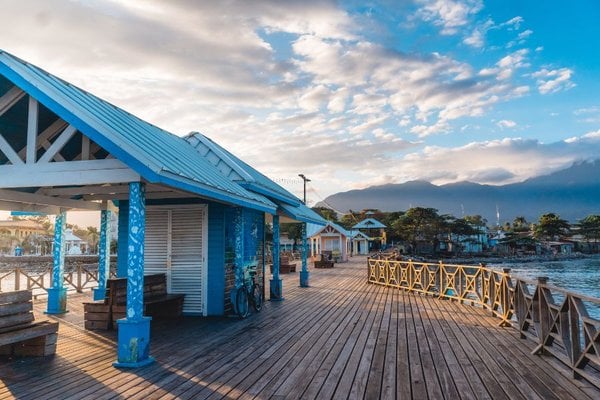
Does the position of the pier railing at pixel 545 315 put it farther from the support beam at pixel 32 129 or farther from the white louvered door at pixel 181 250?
the support beam at pixel 32 129

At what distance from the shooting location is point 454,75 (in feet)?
46.4

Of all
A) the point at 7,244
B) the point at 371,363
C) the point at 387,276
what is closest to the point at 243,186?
the point at 371,363

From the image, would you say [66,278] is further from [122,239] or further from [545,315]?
[545,315]

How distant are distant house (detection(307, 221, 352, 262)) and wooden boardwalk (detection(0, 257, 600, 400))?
26869 millimetres

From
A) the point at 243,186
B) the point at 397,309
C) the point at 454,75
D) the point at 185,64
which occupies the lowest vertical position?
the point at 397,309

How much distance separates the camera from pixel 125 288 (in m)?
7.61

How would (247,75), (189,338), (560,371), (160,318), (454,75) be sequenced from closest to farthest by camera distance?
(560,371)
(189,338)
(160,318)
(247,75)
(454,75)

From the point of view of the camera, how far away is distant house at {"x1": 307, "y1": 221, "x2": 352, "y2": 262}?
3571cm

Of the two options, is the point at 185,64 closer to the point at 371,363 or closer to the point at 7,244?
the point at 371,363

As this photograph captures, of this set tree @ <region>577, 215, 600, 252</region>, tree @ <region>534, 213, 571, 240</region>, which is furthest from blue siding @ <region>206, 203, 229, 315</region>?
tree @ <region>577, 215, 600, 252</region>

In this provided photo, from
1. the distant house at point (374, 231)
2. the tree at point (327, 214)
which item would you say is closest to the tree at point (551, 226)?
the distant house at point (374, 231)

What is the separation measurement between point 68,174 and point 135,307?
6.94ft

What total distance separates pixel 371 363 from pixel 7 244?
338 ft

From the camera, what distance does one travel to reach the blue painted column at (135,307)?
5.34 metres
